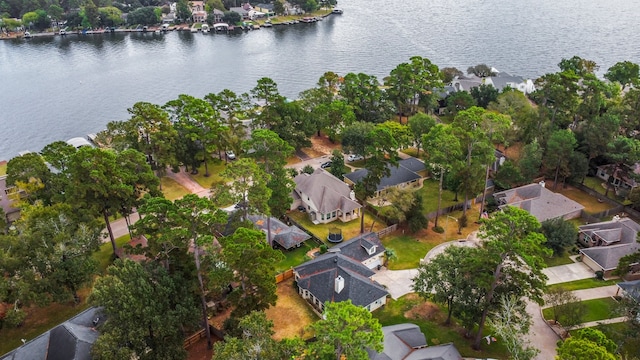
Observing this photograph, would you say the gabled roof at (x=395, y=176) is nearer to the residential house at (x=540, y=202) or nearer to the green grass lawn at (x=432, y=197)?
the green grass lawn at (x=432, y=197)

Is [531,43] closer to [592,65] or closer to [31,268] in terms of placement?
[592,65]

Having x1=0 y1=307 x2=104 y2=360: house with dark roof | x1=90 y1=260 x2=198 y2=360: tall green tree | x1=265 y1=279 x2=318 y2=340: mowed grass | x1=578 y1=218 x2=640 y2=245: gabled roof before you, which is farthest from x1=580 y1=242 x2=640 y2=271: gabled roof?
x1=0 y1=307 x2=104 y2=360: house with dark roof

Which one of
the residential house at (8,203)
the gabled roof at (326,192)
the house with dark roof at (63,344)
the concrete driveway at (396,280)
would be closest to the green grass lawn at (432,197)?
the gabled roof at (326,192)

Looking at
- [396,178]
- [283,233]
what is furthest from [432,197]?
[283,233]

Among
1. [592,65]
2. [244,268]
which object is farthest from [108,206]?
[592,65]

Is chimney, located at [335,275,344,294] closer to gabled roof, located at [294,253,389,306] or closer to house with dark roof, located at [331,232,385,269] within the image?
gabled roof, located at [294,253,389,306]

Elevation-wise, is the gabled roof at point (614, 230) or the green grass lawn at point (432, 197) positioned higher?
the gabled roof at point (614, 230)

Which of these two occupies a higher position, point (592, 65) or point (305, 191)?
point (592, 65)
